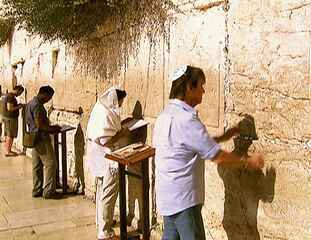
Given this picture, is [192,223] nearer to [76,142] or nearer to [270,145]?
[270,145]

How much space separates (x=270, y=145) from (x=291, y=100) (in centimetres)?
36

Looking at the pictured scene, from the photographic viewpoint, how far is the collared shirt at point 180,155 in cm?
278

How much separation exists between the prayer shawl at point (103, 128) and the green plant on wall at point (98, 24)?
2.18ft

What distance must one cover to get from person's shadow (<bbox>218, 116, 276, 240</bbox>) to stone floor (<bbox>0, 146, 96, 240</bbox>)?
78.2 inches

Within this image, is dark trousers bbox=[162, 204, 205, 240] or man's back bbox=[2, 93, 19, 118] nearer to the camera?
dark trousers bbox=[162, 204, 205, 240]

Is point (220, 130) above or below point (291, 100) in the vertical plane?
below

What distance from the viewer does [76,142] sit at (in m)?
6.94

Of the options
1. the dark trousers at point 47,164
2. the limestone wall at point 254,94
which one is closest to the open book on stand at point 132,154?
the limestone wall at point 254,94

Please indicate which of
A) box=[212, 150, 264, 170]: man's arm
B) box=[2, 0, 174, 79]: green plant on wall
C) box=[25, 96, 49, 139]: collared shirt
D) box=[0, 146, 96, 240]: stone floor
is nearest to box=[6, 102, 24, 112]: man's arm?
box=[0, 146, 96, 240]: stone floor

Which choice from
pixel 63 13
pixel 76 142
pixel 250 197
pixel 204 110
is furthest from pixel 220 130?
pixel 76 142

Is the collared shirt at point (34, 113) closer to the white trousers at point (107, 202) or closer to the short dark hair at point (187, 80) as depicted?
the white trousers at point (107, 202)

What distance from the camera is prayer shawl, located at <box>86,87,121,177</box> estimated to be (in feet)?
15.1

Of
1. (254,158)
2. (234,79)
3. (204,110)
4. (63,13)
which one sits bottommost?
(254,158)

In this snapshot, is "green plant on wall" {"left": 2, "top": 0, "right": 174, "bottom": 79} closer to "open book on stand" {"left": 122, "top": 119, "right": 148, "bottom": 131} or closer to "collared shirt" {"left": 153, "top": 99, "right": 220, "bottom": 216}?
"open book on stand" {"left": 122, "top": 119, "right": 148, "bottom": 131}
